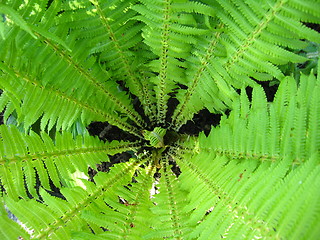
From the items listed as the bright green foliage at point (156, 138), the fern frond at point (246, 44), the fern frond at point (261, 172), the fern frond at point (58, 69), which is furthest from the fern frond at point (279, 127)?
the fern frond at point (58, 69)

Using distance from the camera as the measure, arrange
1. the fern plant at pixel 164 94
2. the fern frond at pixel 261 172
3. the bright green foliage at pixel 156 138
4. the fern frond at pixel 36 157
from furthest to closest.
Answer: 1. the bright green foliage at pixel 156 138
2. the fern frond at pixel 36 157
3. the fern plant at pixel 164 94
4. the fern frond at pixel 261 172

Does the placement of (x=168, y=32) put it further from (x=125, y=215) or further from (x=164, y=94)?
(x=125, y=215)

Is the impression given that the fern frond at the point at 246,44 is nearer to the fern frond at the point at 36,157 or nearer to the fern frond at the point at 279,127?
the fern frond at the point at 279,127

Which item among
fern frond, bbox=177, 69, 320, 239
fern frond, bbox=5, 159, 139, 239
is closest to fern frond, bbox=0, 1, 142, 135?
fern frond, bbox=5, 159, 139, 239

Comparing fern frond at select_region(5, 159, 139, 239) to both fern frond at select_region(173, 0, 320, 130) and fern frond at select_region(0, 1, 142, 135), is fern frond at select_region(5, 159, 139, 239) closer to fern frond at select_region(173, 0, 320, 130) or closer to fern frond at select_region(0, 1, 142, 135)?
fern frond at select_region(0, 1, 142, 135)

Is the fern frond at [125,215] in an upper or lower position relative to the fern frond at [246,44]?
lower

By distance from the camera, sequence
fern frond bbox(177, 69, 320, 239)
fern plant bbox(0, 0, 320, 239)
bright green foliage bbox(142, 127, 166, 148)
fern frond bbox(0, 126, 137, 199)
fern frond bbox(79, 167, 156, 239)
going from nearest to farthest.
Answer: fern frond bbox(177, 69, 320, 239) < fern plant bbox(0, 0, 320, 239) < fern frond bbox(79, 167, 156, 239) < fern frond bbox(0, 126, 137, 199) < bright green foliage bbox(142, 127, 166, 148)

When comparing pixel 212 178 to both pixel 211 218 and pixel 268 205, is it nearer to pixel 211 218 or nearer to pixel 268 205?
pixel 211 218

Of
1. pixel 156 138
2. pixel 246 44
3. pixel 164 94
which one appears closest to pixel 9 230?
pixel 156 138
